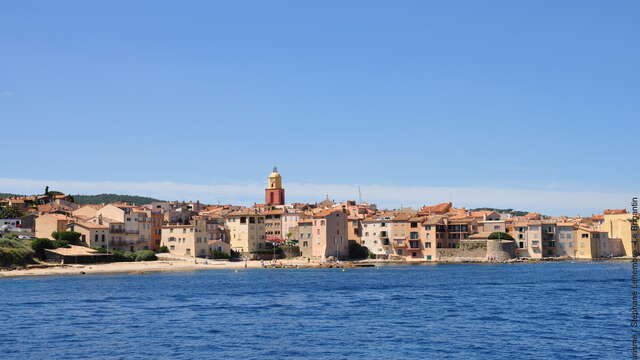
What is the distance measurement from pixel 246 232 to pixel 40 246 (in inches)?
1364

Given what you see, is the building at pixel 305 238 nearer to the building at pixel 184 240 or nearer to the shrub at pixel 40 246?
the building at pixel 184 240

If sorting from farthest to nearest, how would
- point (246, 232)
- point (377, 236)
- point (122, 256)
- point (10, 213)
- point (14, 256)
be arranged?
point (377, 236) → point (246, 232) → point (10, 213) → point (122, 256) → point (14, 256)

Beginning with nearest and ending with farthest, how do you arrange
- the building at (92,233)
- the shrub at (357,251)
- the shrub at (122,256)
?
the shrub at (122,256) → the building at (92,233) → the shrub at (357,251)

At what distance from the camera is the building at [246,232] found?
125750 mm

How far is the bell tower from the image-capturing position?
15875 cm

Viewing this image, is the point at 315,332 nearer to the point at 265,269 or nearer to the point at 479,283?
the point at 479,283

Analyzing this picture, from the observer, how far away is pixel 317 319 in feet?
160

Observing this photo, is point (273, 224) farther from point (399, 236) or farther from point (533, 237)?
point (533, 237)

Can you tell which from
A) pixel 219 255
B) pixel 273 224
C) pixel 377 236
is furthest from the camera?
pixel 273 224

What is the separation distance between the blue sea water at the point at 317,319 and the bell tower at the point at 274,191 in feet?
257

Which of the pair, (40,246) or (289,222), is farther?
(289,222)

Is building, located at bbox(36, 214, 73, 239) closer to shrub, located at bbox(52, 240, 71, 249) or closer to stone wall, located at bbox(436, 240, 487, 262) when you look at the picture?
shrub, located at bbox(52, 240, 71, 249)

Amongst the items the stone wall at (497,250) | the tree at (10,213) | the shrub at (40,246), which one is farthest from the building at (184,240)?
the stone wall at (497,250)

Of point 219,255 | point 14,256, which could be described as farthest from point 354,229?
point 14,256
